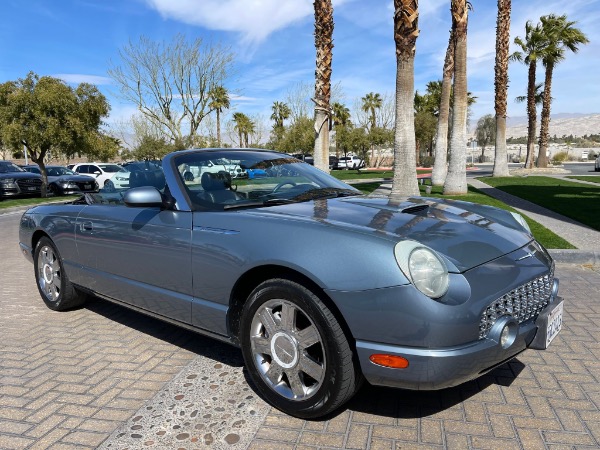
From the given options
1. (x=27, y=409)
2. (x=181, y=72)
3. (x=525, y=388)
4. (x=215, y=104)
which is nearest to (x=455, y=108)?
(x=525, y=388)

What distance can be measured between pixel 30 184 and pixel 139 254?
20.0m

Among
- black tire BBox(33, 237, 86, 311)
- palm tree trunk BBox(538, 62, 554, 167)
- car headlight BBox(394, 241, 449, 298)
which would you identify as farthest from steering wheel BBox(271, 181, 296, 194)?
palm tree trunk BBox(538, 62, 554, 167)

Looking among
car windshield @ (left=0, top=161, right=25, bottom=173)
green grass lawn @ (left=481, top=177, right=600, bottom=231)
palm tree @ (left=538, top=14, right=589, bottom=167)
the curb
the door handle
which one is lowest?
the curb

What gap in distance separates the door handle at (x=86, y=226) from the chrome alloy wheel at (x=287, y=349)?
195 cm

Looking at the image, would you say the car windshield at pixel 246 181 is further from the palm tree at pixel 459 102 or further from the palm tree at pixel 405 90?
the palm tree at pixel 459 102

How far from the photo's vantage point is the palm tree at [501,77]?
1936 cm

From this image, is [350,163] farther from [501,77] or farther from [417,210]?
[417,210]

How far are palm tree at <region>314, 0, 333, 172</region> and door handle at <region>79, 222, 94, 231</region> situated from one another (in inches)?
438

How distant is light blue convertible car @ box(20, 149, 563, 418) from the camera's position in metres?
2.28

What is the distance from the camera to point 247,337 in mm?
2844

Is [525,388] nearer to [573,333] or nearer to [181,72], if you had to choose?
[573,333]

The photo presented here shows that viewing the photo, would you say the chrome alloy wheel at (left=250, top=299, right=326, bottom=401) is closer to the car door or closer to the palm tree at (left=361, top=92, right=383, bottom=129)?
the car door

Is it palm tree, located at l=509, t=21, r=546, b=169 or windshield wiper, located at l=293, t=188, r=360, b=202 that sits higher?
palm tree, located at l=509, t=21, r=546, b=169

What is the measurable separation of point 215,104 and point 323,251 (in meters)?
35.2
